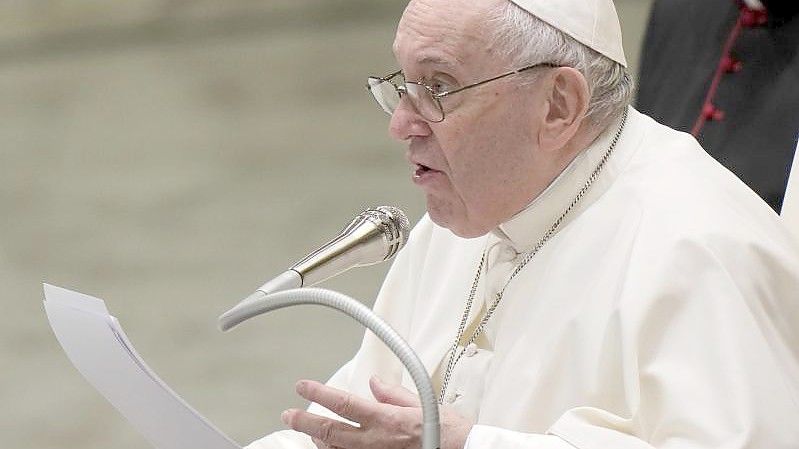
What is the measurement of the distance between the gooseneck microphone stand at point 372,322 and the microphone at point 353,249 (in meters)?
0.06

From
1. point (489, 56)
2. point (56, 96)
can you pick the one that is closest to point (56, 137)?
point (56, 96)

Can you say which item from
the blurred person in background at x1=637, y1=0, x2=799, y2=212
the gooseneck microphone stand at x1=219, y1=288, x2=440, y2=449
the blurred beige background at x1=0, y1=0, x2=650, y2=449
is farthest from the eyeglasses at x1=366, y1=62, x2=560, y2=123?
the blurred beige background at x1=0, y1=0, x2=650, y2=449

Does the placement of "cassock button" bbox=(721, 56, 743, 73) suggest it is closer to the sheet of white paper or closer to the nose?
the nose

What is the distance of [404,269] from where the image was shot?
280 centimetres

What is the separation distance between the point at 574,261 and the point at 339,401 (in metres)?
0.53

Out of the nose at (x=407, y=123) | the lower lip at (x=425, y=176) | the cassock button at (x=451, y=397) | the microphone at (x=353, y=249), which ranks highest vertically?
the nose at (x=407, y=123)

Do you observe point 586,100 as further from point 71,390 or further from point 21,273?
point 21,273

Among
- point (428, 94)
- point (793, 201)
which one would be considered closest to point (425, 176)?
point (428, 94)

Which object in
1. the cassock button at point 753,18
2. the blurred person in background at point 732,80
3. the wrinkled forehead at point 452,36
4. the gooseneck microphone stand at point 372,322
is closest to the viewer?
the gooseneck microphone stand at point 372,322

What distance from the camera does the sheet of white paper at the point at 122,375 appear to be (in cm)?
200

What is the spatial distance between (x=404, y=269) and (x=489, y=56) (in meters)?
0.65

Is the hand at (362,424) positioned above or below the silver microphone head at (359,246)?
below

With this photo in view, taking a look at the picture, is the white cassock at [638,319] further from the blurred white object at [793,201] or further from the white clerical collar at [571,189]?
the blurred white object at [793,201]

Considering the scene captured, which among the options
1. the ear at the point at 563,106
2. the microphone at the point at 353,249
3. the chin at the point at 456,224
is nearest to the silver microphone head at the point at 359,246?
the microphone at the point at 353,249
